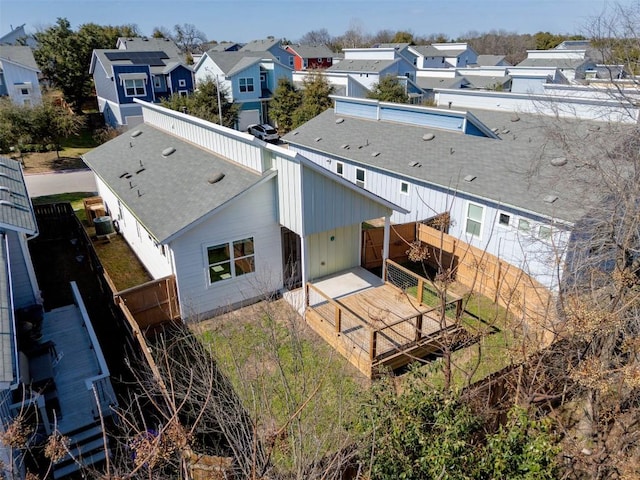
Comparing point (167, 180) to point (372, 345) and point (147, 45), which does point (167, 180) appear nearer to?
point (372, 345)

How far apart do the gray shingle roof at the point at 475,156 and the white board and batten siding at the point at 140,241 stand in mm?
9442

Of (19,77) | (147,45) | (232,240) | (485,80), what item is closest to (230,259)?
(232,240)

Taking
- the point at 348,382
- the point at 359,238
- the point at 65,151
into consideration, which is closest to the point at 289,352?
the point at 348,382

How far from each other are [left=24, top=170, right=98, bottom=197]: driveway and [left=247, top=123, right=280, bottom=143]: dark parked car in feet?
49.3

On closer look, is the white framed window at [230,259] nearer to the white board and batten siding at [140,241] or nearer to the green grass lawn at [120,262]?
the white board and batten siding at [140,241]

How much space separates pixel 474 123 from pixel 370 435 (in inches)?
691

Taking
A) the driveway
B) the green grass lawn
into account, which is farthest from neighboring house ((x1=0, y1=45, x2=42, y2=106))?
the green grass lawn

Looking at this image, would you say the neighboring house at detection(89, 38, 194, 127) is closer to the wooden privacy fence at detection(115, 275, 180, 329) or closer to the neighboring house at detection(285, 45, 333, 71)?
the neighboring house at detection(285, 45, 333, 71)

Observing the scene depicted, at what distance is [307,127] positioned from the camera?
27359 millimetres

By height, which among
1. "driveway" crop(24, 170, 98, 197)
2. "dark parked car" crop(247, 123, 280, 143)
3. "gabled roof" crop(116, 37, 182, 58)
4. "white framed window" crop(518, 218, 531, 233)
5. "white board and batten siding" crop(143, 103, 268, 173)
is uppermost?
"gabled roof" crop(116, 37, 182, 58)

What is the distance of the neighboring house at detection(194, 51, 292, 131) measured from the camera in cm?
4397

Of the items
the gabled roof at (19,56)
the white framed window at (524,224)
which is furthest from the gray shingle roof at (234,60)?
the white framed window at (524,224)

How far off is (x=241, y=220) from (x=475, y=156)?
1084 centimetres

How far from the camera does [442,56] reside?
6831 centimetres
